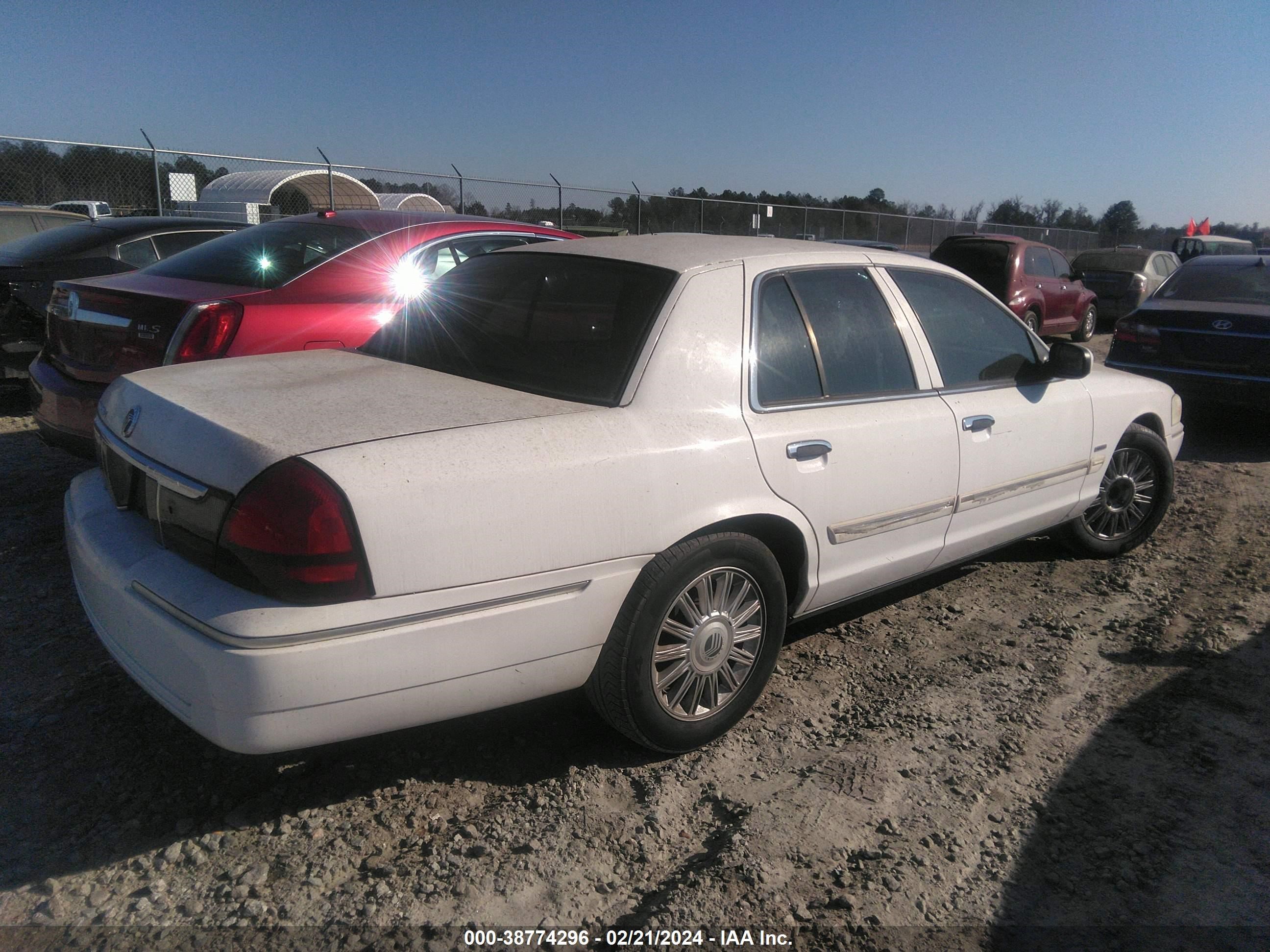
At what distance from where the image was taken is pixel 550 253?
362 cm

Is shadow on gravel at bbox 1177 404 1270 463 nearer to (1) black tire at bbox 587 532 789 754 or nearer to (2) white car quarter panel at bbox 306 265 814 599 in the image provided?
(1) black tire at bbox 587 532 789 754

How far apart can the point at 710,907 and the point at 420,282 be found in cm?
391

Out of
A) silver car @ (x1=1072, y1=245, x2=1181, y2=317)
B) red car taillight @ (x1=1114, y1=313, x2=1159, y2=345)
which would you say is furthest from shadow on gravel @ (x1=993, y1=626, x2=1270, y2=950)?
silver car @ (x1=1072, y1=245, x2=1181, y2=317)

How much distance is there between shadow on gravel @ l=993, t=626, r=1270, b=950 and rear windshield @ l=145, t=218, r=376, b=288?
13.8ft

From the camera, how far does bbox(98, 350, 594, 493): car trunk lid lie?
92.7 inches

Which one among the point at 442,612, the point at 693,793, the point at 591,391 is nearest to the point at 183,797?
the point at 442,612

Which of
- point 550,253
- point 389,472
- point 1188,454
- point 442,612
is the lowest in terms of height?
point 1188,454

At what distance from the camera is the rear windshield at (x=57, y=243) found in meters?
6.81

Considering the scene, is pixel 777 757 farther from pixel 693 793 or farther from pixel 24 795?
pixel 24 795

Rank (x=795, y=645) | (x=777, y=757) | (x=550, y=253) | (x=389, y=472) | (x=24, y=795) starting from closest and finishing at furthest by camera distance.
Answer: (x=389, y=472)
(x=24, y=795)
(x=777, y=757)
(x=550, y=253)
(x=795, y=645)

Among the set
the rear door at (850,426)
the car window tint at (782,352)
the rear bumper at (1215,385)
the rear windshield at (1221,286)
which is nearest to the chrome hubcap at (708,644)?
the rear door at (850,426)

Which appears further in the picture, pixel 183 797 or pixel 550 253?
pixel 550 253

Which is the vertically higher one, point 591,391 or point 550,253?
point 550,253

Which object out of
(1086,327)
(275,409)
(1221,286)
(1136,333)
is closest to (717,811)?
(275,409)
